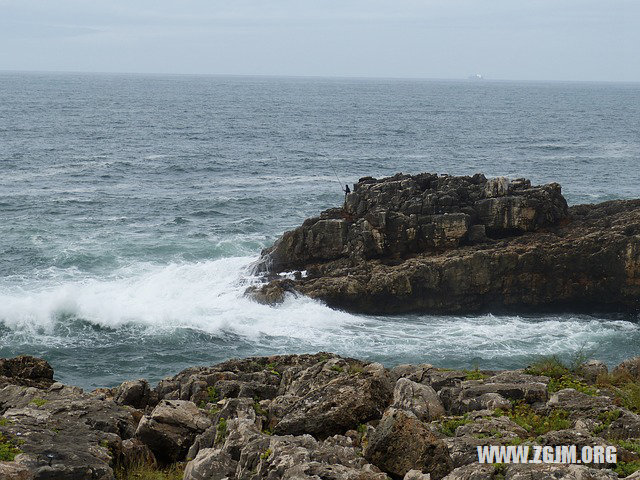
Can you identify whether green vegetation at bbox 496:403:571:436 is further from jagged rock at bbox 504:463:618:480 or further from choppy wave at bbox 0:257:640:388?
choppy wave at bbox 0:257:640:388

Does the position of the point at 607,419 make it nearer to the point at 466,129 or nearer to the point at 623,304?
the point at 623,304

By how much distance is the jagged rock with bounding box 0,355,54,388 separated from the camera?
2219 centimetres

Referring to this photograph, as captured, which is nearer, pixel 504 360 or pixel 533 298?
pixel 504 360

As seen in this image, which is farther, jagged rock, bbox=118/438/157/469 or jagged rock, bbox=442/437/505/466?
jagged rock, bbox=118/438/157/469

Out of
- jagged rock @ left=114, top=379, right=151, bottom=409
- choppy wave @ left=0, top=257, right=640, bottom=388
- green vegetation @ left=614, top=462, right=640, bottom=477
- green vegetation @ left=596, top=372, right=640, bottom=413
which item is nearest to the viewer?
green vegetation @ left=614, top=462, right=640, bottom=477

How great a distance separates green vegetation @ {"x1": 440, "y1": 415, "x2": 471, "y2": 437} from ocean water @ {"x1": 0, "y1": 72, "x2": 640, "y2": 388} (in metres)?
15.8

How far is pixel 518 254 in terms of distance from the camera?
124ft

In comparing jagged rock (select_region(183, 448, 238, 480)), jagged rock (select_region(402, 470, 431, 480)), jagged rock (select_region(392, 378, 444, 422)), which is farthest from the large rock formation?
jagged rock (select_region(402, 470, 431, 480))

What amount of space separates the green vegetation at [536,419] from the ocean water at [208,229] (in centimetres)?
1487

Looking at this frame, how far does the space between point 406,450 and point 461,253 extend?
83.3 feet

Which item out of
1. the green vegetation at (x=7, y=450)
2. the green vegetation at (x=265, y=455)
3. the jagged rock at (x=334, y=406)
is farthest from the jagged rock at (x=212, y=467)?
the green vegetation at (x=7, y=450)

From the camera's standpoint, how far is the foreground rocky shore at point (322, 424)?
13.3 m

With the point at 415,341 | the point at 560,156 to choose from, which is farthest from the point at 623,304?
the point at 560,156

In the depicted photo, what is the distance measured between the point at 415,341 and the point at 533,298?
7610mm
